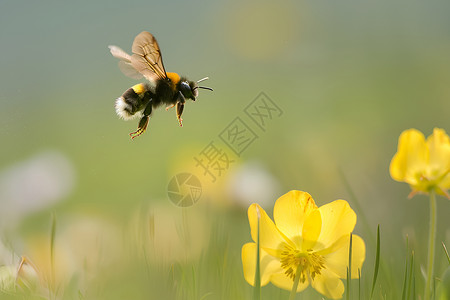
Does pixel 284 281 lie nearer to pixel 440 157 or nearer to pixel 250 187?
pixel 440 157

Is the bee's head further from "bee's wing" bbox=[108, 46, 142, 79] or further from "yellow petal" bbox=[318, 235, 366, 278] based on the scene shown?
"yellow petal" bbox=[318, 235, 366, 278]

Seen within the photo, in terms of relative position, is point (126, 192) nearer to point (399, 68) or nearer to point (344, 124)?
point (344, 124)

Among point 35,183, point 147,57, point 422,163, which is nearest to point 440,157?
point 422,163

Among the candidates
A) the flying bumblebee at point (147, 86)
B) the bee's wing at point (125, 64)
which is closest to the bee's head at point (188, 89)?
the flying bumblebee at point (147, 86)

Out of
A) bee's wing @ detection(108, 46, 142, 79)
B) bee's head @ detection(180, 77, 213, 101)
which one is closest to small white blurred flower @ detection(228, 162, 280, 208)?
bee's head @ detection(180, 77, 213, 101)

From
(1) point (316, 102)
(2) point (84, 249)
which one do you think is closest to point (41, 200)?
(2) point (84, 249)

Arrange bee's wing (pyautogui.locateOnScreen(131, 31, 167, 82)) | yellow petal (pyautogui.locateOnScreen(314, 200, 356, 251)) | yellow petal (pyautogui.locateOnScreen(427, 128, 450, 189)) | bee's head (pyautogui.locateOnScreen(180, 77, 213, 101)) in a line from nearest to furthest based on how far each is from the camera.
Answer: yellow petal (pyautogui.locateOnScreen(314, 200, 356, 251))
yellow petal (pyautogui.locateOnScreen(427, 128, 450, 189))
bee's wing (pyautogui.locateOnScreen(131, 31, 167, 82))
bee's head (pyautogui.locateOnScreen(180, 77, 213, 101))

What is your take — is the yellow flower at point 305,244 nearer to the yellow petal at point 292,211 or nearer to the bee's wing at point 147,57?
the yellow petal at point 292,211
